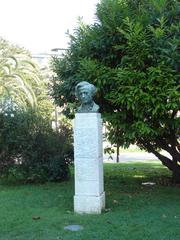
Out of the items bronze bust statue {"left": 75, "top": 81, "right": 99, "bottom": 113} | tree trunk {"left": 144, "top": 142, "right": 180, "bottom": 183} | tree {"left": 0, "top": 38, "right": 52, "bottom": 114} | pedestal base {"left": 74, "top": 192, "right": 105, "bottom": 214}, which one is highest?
tree {"left": 0, "top": 38, "right": 52, "bottom": 114}

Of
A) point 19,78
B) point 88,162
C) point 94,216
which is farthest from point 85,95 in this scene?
point 19,78

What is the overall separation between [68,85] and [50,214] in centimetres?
359

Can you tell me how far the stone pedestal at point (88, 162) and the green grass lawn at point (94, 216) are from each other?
282 millimetres

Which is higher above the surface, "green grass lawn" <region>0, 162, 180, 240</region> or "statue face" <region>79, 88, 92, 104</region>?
"statue face" <region>79, 88, 92, 104</region>

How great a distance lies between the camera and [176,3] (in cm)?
962

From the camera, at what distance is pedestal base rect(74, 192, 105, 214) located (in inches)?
327

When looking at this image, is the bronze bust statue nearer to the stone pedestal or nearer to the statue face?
the statue face

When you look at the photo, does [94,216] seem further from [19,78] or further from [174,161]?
[19,78]

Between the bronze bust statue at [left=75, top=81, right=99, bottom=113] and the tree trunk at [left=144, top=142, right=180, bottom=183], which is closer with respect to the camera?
the bronze bust statue at [left=75, top=81, right=99, bottom=113]

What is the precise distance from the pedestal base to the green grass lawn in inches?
6.8

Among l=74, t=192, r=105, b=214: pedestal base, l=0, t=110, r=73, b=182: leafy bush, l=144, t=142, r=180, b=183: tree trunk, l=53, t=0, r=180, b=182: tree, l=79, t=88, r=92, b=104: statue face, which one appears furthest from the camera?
l=0, t=110, r=73, b=182: leafy bush

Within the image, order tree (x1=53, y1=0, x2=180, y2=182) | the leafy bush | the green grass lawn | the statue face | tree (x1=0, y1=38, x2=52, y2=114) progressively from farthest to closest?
tree (x1=0, y1=38, x2=52, y2=114)
the leafy bush
tree (x1=53, y1=0, x2=180, y2=182)
the statue face
the green grass lawn

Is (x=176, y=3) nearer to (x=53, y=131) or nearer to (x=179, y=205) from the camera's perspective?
(x=179, y=205)

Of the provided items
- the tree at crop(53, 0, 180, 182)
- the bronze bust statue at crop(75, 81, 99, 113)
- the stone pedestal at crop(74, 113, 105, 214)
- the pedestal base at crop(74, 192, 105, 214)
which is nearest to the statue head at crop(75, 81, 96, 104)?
the bronze bust statue at crop(75, 81, 99, 113)
